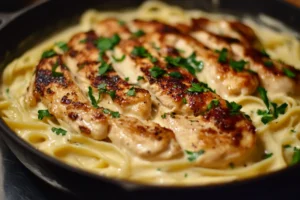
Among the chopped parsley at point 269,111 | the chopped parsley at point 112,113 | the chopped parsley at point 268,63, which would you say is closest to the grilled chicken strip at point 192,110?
the chopped parsley at point 269,111

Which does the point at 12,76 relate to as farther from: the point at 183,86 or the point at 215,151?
the point at 215,151

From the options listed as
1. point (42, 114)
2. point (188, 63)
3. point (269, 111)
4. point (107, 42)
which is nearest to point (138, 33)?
point (107, 42)

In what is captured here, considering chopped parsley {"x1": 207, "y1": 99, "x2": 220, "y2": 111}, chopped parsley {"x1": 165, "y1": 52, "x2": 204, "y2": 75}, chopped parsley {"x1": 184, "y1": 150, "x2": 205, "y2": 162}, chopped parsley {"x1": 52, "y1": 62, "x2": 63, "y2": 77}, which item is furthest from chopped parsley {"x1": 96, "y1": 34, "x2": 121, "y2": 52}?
chopped parsley {"x1": 184, "y1": 150, "x2": 205, "y2": 162}

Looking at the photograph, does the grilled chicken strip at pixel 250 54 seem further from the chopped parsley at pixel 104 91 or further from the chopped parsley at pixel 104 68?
the chopped parsley at pixel 104 91

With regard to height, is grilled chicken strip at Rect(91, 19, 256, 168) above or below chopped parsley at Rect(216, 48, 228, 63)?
below

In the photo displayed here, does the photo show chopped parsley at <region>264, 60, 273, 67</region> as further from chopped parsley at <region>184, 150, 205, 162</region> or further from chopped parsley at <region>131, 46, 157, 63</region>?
chopped parsley at <region>184, 150, 205, 162</region>

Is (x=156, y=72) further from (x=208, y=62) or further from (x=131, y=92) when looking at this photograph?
(x=208, y=62)
